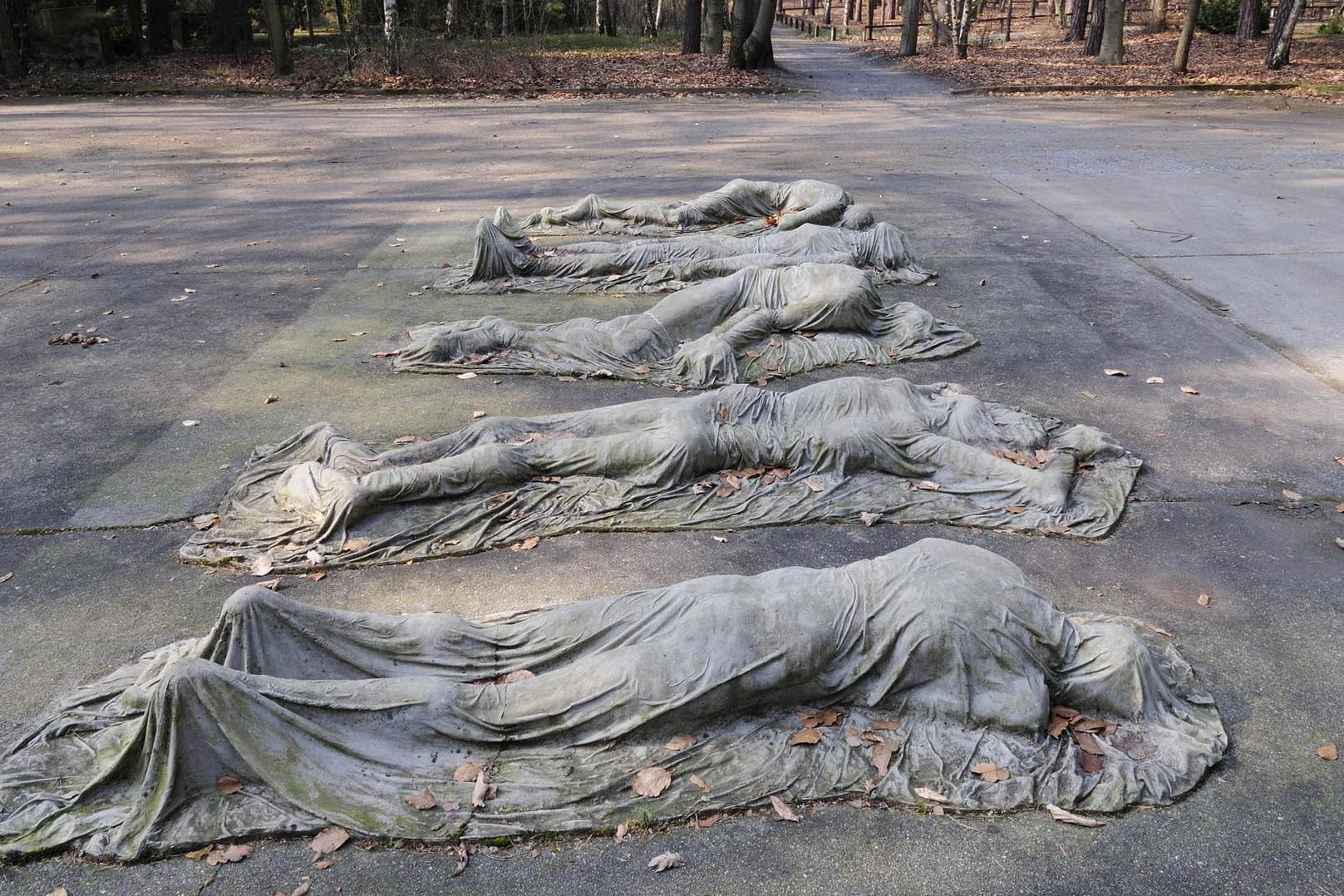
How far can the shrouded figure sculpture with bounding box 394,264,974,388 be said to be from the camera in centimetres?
759

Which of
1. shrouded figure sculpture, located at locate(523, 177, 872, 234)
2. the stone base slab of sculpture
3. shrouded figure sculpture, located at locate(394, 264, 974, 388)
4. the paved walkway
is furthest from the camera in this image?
shrouded figure sculpture, located at locate(523, 177, 872, 234)

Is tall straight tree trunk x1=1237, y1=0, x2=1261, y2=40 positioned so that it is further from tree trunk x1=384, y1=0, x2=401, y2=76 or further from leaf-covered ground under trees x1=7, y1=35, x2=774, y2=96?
tree trunk x1=384, y1=0, x2=401, y2=76

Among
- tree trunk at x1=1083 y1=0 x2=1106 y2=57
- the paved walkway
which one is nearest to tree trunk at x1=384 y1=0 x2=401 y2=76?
the paved walkway

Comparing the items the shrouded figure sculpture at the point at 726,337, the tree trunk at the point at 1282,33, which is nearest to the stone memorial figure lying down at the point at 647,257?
the shrouded figure sculpture at the point at 726,337

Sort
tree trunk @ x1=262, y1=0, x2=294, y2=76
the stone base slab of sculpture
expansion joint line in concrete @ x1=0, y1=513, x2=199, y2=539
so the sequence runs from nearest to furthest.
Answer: the stone base slab of sculpture < expansion joint line in concrete @ x1=0, y1=513, x2=199, y2=539 < tree trunk @ x1=262, y1=0, x2=294, y2=76

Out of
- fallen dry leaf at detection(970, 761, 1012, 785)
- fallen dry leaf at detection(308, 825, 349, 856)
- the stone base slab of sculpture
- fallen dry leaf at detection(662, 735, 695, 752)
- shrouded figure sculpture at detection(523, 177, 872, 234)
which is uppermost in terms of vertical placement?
shrouded figure sculpture at detection(523, 177, 872, 234)

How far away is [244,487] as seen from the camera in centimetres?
580

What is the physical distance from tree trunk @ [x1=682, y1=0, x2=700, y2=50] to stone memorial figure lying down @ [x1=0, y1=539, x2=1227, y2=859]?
28.2 m

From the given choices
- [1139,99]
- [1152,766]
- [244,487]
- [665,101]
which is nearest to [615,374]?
[244,487]

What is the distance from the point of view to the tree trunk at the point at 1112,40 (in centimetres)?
2686

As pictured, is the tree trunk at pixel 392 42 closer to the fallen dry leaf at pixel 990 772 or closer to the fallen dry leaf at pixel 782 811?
the fallen dry leaf at pixel 782 811

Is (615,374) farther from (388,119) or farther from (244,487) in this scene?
(388,119)

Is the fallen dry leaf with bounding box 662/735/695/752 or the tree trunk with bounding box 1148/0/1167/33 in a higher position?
the tree trunk with bounding box 1148/0/1167/33

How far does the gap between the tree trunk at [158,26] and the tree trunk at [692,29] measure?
15031 millimetres
